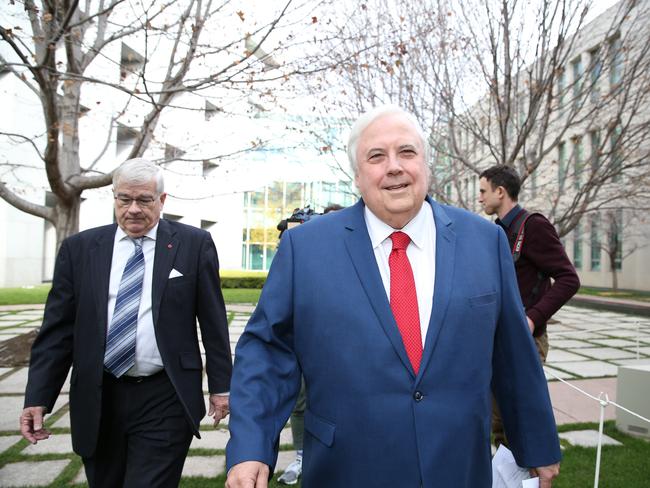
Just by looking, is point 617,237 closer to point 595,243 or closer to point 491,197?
point 595,243

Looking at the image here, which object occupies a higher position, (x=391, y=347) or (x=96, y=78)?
(x=96, y=78)

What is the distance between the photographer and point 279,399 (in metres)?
1.67

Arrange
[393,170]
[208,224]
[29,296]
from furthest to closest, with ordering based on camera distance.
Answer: [208,224] < [29,296] < [393,170]

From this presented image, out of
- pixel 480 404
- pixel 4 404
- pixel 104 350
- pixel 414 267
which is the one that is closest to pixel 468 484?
pixel 480 404

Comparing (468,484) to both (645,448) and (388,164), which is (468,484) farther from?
(645,448)

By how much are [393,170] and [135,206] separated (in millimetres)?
1521

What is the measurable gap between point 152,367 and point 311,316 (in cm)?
122

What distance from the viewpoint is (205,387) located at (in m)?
6.15

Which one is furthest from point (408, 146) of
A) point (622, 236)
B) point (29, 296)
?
point (622, 236)

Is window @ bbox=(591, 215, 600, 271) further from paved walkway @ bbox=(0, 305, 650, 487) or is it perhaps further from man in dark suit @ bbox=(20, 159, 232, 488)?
man in dark suit @ bbox=(20, 159, 232, 488)

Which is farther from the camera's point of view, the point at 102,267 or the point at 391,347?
the point at 102,267

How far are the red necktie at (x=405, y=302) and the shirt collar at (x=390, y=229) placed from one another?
6cm

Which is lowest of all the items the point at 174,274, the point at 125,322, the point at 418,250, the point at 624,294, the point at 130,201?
the point at 624,294

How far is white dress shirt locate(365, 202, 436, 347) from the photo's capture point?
1758 millimetres
